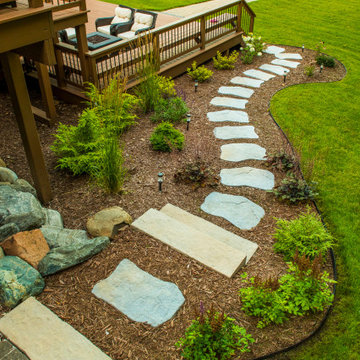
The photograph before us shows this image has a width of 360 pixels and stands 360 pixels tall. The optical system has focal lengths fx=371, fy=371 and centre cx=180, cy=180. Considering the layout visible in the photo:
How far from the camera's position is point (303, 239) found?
11.8ft

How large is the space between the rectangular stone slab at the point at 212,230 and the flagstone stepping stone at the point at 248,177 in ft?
2.95

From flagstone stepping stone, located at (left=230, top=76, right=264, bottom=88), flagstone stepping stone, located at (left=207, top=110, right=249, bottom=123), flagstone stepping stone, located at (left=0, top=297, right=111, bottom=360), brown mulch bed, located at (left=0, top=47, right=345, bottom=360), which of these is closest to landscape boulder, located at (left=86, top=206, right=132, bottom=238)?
brown mulch bed, located at (left=0, top=47, right=345, bottom=360)

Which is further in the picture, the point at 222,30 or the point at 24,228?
the point at 222,30

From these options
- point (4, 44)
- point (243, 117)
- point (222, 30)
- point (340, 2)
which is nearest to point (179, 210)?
point (4, 44)

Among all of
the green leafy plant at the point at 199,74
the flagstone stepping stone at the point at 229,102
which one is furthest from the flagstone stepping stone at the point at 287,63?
the flagstone stepping stone at the point at 229,102

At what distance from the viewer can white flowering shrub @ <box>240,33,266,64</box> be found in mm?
8727

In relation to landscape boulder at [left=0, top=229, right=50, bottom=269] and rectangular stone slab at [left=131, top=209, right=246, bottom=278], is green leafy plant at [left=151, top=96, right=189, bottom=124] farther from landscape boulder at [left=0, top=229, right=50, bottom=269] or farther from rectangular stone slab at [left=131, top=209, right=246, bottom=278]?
landscape boulder at [left=0, top=229, right=50, bottom=269]

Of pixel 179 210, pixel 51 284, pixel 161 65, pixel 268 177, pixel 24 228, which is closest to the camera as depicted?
pixel 51 284

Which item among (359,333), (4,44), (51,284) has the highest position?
(4,44)

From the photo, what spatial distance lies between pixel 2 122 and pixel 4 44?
10.9ft

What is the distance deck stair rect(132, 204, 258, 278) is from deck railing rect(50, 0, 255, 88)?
9.55ft

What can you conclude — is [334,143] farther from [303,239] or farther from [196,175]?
[303,239]

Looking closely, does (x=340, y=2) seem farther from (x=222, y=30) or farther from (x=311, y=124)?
(x=311, y=124)

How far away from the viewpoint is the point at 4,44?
3.06 metres
